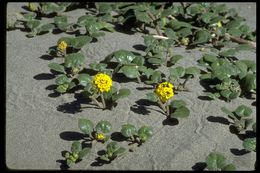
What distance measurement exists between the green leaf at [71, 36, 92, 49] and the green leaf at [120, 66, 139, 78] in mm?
409

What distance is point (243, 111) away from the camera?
318 cm

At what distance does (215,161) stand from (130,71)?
0.95 m

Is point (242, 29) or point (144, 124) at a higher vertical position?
point (242, 29)

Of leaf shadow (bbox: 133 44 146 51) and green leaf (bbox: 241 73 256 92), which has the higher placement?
leaf shadow (bbox: 133 44 146 51)

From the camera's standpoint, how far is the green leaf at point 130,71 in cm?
338

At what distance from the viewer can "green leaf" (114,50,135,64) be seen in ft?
11.5

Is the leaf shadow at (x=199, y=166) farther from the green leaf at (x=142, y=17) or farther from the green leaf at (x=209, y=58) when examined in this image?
the green leaf at (x=142, y=17)

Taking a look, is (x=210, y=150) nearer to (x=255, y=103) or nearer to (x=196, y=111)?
(x=196, y=111)

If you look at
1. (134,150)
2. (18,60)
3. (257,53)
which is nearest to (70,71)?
(18,60)

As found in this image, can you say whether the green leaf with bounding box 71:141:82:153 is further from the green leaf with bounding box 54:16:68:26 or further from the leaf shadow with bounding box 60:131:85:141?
the green leaf with bounding box 54:16:68:26

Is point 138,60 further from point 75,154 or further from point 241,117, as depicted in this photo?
point 75,154

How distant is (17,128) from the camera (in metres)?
2.98

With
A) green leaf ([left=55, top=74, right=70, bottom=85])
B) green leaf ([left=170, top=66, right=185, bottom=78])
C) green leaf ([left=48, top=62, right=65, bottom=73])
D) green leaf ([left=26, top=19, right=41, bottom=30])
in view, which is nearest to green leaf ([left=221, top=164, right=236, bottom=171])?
green leaf ([left=170, top=66, right=185, bottom=78])

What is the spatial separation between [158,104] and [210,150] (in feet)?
1.65
